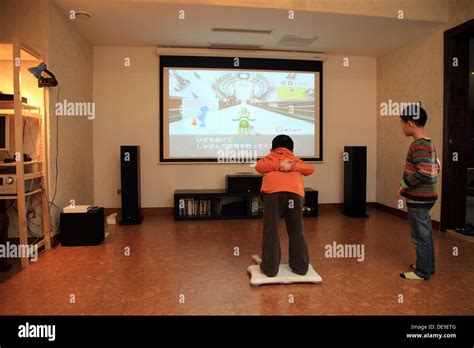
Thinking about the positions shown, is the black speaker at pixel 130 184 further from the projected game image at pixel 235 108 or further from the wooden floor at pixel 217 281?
the projected game image at pixel 235 108

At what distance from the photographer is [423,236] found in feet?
9.77

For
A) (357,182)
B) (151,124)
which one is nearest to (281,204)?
(357,182)

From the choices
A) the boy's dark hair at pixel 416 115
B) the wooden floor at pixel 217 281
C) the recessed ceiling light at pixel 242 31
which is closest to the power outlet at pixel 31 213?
the wooden floor at pixel 217 281

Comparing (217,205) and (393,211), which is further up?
(217,205)

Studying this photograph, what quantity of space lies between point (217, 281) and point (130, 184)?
280 centimetres

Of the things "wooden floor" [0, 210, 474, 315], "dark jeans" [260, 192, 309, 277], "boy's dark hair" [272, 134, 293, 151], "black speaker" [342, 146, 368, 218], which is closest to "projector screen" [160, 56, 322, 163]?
"black speaker" [342, 146, 368, 218]

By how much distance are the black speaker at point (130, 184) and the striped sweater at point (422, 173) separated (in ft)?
12.3

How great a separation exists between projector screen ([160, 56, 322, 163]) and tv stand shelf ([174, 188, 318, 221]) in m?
0.70

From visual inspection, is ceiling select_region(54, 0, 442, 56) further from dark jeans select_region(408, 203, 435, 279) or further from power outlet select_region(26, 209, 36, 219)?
dark jeans select_region(408, 203, 435, 279)

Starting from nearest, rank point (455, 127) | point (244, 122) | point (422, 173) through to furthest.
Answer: point (422, 173)
point (455, 127)
point (244, 122)

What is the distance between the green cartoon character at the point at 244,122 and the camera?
6117 mm

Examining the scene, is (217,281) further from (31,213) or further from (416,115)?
(31,213)

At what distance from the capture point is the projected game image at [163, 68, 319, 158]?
600cm

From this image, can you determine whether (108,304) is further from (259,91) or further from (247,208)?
(259,91)
